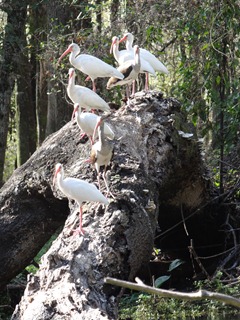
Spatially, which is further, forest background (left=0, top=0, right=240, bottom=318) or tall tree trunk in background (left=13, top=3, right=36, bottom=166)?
tall tree trunk in background (left=13, top=3, right=36, bottom=166)

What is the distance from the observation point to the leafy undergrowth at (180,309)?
24.1ft

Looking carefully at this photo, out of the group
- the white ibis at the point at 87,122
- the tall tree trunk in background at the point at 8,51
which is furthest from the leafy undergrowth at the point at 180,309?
the tall tree trunk in background at the point at 8,51

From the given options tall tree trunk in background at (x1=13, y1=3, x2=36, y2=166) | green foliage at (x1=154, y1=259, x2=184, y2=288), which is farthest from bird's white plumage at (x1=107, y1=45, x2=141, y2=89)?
tall tree trunk in background at (x1=13, y1=3, x2=36, y2=166)

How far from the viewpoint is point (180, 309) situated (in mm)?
7520

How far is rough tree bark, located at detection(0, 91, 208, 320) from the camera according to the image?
471 cm

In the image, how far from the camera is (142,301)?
24.7 ft

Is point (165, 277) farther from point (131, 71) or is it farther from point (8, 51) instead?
point (8, 51)

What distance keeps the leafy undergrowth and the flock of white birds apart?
6.23ft

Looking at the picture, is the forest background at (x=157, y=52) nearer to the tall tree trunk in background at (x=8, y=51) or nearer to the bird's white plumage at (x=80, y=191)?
the tall tree trunk in background at (x=8, y=51)

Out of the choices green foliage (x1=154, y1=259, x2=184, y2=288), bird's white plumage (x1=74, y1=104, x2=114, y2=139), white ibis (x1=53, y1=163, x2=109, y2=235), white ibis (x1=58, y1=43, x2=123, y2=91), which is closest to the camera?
white ibis (x1=53, y1=163, x2=109, y2=235)

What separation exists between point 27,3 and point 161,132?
6928 millimetres

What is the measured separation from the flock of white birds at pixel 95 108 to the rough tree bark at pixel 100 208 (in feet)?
0.57

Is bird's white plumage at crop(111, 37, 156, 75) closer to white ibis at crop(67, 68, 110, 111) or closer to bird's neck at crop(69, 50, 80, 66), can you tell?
bird's neck at crop(69, 50, 80, 66)

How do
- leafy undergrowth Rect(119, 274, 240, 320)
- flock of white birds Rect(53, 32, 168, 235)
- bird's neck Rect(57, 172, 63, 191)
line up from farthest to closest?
leafy undergrowth Rect(119, 274, 240, 320)
bird's neck Rect(57, 172, 63, 191)
flock of white birds Rect(53, 32, 168, 235)
